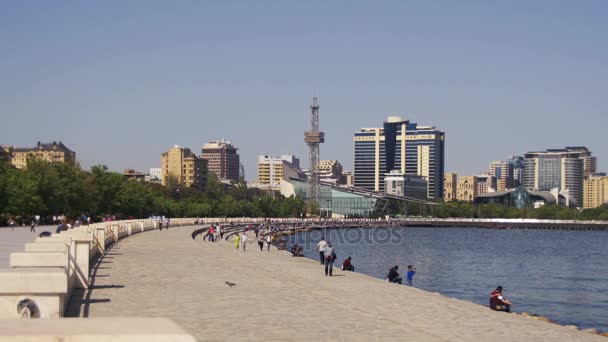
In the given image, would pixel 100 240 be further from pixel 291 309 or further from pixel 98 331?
pixel 98 331

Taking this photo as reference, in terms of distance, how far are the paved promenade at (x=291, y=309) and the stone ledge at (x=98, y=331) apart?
28.0ft

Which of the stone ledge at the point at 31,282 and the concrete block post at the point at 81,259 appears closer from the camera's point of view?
the stone ledge at the point at 31,282

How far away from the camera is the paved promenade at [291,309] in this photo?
1527 cm

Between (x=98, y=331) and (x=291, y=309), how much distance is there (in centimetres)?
1371

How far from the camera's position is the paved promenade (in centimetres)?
1527

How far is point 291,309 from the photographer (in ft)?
60.8

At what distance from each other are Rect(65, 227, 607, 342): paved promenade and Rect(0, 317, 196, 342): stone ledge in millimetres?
8528

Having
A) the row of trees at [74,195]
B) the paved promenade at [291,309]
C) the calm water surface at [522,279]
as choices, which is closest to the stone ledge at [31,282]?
the paved promenade at [291,309]

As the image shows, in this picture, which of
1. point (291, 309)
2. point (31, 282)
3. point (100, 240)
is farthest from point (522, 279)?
point (31, 282)

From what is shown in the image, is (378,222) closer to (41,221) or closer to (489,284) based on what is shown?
(41,221)

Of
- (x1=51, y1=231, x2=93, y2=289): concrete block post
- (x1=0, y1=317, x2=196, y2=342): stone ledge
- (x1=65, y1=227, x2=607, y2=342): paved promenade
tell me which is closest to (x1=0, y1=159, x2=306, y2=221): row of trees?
(x1=65, y1=227, x2=607, y2=342): paved promenade

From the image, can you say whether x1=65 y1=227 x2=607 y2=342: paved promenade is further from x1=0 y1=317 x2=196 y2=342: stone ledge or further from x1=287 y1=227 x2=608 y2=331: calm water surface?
x1=287 y1=227 x2=608 y2=331: calm water surface

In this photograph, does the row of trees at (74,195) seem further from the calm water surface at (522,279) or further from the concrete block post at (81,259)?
the concrete block post at (81,259)

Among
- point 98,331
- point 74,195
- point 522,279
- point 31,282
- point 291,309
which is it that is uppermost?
point 74,195
